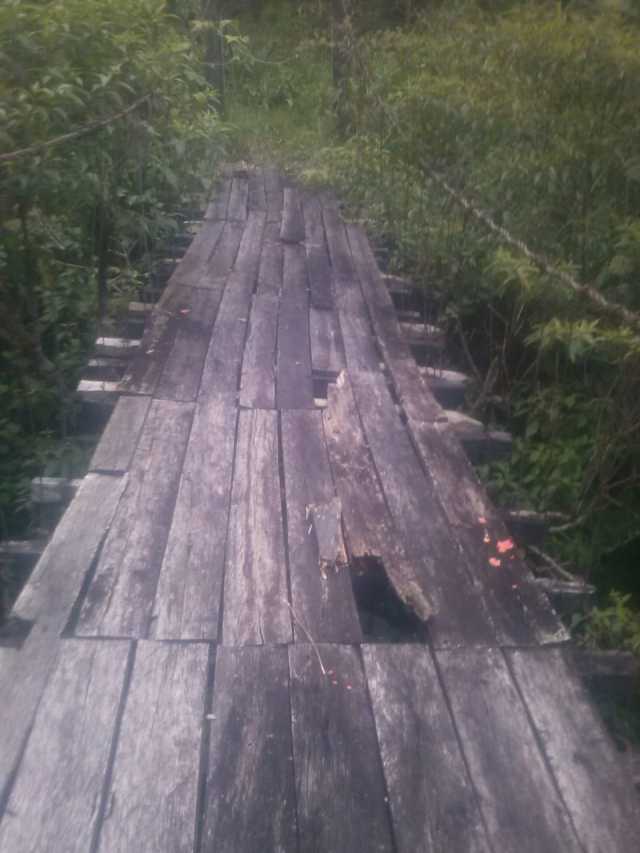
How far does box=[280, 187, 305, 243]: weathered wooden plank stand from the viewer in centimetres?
690

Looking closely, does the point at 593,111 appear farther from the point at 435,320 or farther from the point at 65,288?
the point at 65,288

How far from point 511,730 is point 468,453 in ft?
6.49

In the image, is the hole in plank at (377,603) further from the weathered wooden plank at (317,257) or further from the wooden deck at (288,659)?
the weathered wooden plank at (317,257)

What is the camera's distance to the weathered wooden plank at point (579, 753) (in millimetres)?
2152

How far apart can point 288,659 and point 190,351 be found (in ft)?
7.90

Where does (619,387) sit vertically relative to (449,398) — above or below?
above

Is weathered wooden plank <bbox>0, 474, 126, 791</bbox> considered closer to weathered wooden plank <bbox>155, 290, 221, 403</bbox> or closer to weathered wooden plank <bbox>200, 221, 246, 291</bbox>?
weathered wooden plank <bbox>155, 290, 221, 403</bbox>

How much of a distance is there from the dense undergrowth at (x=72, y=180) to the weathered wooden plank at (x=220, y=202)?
0.36m

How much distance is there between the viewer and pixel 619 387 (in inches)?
170

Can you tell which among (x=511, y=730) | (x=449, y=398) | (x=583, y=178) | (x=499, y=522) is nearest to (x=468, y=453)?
(x=449, y=398)

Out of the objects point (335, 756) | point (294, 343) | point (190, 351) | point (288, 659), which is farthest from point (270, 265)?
point (335, 756)

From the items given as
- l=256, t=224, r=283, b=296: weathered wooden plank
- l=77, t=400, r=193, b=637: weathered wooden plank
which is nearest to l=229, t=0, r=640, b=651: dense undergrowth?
l=256, t=224, r=283, b=296: weathered wooden plank

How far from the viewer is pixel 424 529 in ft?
10.8

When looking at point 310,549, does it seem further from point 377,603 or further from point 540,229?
point 540,229
